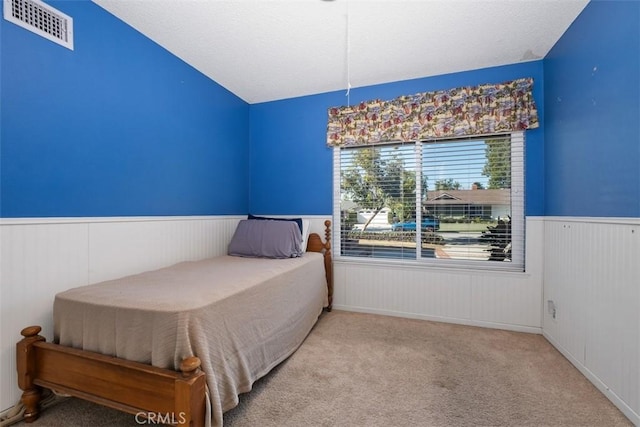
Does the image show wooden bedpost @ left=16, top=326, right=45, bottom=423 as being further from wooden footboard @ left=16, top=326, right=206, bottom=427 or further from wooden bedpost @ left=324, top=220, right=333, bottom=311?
wooden bedpost @ left=324, top=220, right=333, bottom=311

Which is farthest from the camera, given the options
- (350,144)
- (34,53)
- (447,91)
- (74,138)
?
(350,144)

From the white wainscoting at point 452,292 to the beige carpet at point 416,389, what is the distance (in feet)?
0.80

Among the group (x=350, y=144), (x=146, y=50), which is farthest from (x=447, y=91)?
(x=146, y=50)

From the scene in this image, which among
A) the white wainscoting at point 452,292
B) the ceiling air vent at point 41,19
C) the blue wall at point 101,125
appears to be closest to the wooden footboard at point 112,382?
the blue wall at point 101,125

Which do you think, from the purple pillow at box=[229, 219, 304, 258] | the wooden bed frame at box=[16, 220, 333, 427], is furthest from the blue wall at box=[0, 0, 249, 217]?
the wooden bed frame at box=[16, 220, 333, 427]

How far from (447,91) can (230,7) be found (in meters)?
2.03

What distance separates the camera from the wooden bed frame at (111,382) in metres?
1.11

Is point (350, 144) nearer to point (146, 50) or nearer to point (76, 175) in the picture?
point (146, 50)

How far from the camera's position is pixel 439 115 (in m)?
2.72

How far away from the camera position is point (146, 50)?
216 cm

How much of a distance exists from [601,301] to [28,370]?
314 centimetres

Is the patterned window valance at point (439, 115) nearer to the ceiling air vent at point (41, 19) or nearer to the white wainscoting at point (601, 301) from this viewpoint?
the white wainscoting at point (601, 301)

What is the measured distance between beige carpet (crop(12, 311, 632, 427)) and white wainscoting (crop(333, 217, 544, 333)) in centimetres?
24

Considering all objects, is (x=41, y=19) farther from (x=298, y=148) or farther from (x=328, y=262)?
(x=328, y=262)
